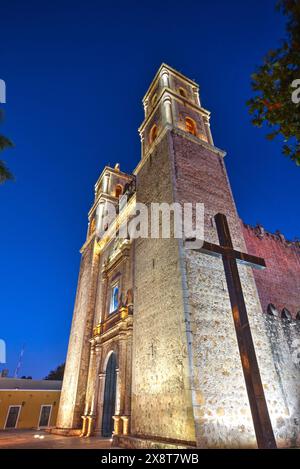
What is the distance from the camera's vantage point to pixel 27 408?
19891 millimetres

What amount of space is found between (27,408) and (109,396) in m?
A: 10.6

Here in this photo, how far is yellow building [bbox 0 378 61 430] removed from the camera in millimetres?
19062

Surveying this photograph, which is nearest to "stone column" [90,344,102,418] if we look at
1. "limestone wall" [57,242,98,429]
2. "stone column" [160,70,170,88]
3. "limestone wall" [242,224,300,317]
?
"limestone wall" [57,242,98,429]

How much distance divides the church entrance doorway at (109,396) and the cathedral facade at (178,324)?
0.04 metres

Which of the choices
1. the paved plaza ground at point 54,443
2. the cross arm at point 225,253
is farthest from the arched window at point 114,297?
the cross arm at point 225,253

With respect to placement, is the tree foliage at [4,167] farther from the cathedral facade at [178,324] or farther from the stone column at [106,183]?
the stone column at [106,183]

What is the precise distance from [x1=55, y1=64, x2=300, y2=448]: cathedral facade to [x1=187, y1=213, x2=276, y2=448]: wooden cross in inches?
122

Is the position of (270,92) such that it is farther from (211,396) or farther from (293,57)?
(211,396)

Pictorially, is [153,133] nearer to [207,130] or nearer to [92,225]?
[207,130]

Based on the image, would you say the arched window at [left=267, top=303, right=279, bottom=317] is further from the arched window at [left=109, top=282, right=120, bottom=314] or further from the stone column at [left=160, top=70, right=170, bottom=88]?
the stone column at [left=160, top=70, right=170, bottom=88]

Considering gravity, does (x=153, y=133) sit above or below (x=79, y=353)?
above

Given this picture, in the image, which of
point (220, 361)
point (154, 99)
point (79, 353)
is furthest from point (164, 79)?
point (79, 353)

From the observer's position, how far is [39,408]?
2036 cm

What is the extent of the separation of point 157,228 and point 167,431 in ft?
22.4
